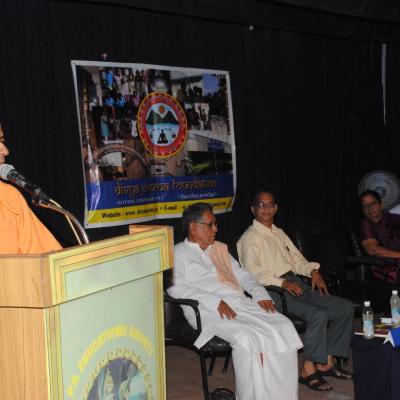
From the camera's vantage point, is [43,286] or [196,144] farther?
[196,144]

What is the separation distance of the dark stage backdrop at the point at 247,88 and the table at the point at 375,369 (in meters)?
2.06

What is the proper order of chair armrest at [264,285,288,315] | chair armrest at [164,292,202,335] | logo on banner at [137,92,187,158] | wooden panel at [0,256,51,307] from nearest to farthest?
1. wooden panel at [0,256,51,307]
2. chair armrest at [164,292,202,335]
3. chair armrest at [264,285,288,315]
4. logo on banner at [137,92,187,158]

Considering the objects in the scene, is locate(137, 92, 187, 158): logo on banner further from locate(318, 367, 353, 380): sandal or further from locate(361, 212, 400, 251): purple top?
locate(318, 367, 353, 380): sandal

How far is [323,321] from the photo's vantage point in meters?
4.39

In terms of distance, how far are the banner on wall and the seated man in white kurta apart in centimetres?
91

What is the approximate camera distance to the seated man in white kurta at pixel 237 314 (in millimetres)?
3959

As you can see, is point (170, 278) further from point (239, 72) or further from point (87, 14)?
point (239, 72)

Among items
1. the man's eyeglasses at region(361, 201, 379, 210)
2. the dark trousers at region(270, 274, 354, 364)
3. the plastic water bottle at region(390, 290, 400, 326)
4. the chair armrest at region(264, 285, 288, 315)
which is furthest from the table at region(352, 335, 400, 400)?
the man's eyeglasses at region(361, 201, 379, 210)

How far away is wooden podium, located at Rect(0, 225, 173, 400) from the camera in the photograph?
2.01 metres

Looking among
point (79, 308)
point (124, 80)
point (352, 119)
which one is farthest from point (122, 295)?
point (352, 119)

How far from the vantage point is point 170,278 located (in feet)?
14.3

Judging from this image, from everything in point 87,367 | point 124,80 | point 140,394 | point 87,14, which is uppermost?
point 87,14

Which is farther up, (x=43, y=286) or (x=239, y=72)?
(x=239, y=72)

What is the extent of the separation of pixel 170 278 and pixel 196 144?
1.64 metres
